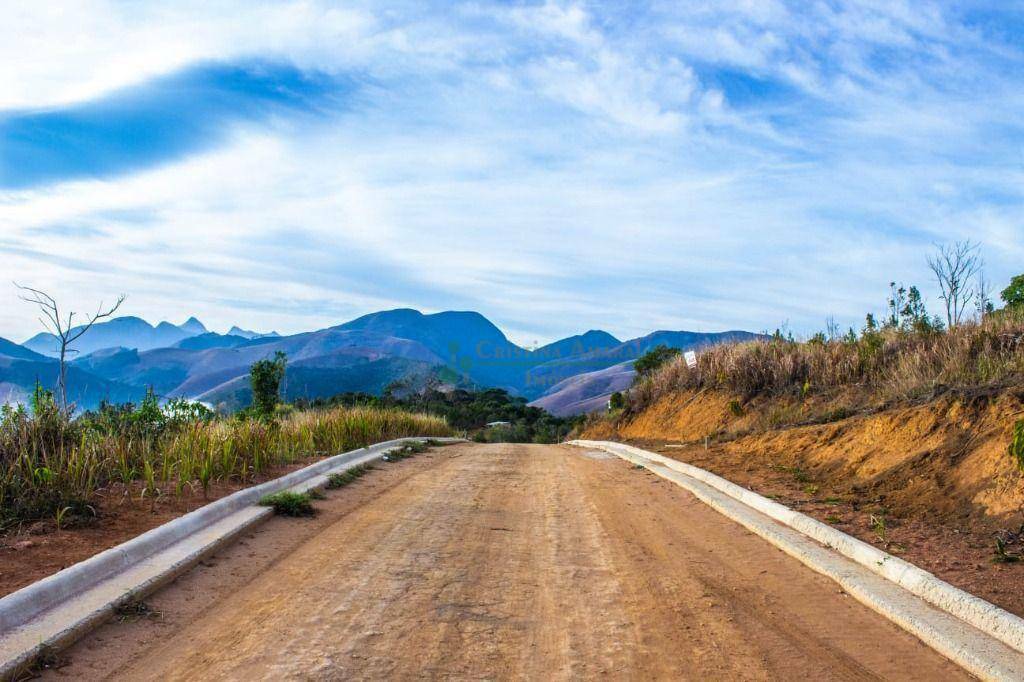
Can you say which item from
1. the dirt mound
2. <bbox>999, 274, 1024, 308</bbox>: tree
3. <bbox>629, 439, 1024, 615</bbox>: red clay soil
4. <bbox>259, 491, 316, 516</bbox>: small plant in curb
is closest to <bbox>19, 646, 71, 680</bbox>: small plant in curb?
<bbox>259, 491, 316, 516</bbox>: small plant in curb

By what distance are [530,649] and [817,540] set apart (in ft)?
13.2

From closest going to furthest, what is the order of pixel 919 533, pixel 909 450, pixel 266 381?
pixel 919 533 → pixel 909 450 → pixel 266 381

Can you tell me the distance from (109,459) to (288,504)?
2481 mm

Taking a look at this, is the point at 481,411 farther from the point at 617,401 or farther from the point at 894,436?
the point at 894,436

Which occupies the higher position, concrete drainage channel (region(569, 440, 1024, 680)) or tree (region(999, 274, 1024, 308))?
tree (region(999, 274, 1024, 308))

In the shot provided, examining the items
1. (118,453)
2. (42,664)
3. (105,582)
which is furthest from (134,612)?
(118,453)

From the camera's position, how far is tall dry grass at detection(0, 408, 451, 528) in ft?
23.0

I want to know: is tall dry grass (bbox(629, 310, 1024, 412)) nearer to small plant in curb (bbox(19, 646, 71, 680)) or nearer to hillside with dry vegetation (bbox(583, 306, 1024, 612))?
hillside with dry vegetation (bbox(583, 306, 1024, 612))

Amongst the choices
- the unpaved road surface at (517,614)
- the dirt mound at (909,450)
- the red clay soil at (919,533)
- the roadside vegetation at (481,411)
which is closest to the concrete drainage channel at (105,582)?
the unpaved road surface at (517,614)

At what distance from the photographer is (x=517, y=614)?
16.7ft

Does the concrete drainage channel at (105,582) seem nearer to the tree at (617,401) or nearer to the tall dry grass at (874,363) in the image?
the tall dry grass at (874,363)

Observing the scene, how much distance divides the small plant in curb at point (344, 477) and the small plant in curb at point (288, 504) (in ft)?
6.77

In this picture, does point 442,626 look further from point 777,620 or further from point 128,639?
point 777,620

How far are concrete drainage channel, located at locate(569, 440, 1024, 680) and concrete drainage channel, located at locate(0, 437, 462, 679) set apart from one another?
5311 mm
